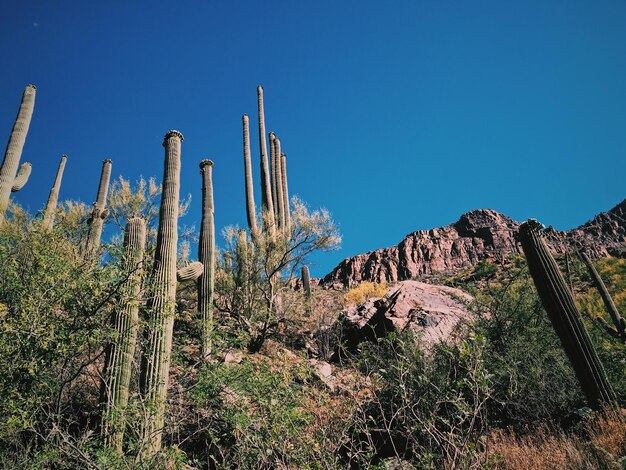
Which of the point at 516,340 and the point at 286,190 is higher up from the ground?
the point at 286,190

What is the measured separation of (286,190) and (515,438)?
435 inches

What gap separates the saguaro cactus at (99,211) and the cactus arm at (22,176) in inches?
70.1

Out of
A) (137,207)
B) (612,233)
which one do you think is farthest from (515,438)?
(612,233)

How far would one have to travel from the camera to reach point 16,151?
8.63 m

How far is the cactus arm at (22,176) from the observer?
9495mm

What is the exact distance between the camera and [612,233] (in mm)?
28312

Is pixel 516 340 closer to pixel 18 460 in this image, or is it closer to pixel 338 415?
pixel 338 415

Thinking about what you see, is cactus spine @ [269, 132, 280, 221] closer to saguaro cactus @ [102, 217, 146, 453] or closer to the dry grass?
saguaro cactus @ [102, 217, 146, 453]

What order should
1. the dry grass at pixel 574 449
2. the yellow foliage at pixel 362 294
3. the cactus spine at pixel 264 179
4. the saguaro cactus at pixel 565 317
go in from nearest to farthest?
1. the dry grass at pixel 574 449
2. the saguaro cactus at pixel 565 317
3. the cactus spine at pixel 264 179
4. the yellow foliage at pixel 362 294

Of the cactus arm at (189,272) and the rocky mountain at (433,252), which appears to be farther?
the rocky mountain at (433,252)

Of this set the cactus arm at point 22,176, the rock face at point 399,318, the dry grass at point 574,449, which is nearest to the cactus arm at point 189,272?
the rock face at point 399,318

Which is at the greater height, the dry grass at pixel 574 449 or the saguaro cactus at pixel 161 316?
the saguaro cactus at pixel 161 316

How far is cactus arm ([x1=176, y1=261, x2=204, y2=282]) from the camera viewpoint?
22.3 ft

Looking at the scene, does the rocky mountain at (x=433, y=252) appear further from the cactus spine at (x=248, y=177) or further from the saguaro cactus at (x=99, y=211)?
the saguaro cactus at (x=99, y=211)
